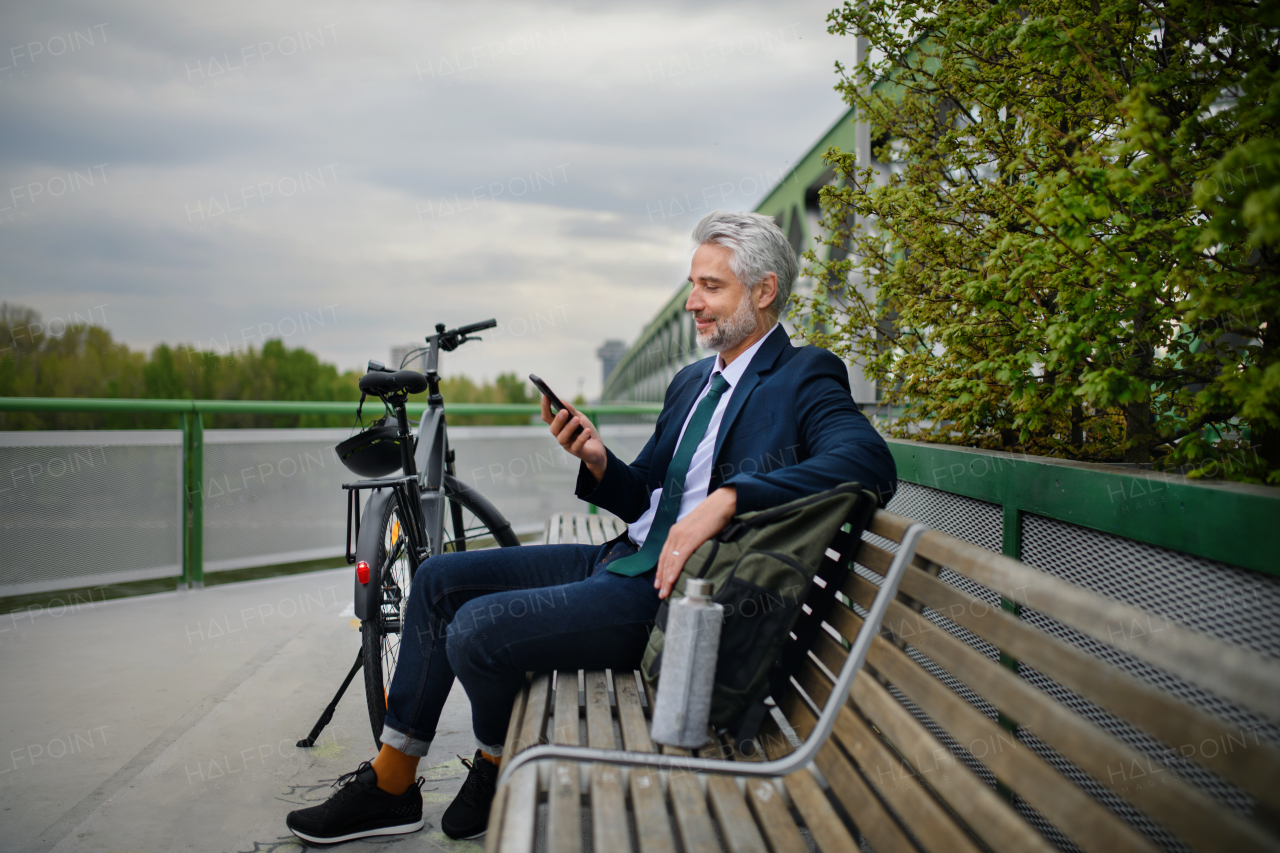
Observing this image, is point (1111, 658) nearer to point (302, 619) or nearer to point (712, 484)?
point (712, 484)

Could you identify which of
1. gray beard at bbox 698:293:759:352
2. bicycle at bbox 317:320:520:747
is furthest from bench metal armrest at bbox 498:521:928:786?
bicycle at bbox 317:320:520:747

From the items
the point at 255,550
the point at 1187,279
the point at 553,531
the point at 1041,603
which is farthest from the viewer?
the point at 255,550

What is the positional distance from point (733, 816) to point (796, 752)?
24 cm

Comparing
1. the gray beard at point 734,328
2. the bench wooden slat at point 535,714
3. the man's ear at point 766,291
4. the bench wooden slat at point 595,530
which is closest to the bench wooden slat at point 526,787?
the bench wooden slat at point 535,714

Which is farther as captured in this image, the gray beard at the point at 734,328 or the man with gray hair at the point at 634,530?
the gray beard at the point at 734,328

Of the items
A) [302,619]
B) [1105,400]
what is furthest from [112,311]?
[1105,400]

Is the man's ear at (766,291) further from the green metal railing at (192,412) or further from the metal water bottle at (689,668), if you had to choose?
the green metal railing at (192,412)

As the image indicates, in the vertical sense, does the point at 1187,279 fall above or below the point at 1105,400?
above

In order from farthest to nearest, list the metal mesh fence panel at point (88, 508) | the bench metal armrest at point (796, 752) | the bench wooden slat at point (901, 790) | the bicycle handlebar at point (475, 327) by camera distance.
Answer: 1. the metal mesh fence panel at point (88, 508)
2. the bicycle handlebar at point (475, 327)
3. the bench metal armrest at point (796, 752)
4. the bench wooden slat at point (901, 790)

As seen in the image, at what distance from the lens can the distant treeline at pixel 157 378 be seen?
192 inches

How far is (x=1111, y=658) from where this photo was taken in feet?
5.33

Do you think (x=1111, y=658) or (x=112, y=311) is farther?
(x=112, y=311)

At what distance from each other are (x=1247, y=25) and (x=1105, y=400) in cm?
71

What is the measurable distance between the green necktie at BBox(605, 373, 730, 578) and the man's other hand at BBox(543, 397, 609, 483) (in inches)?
8.1
